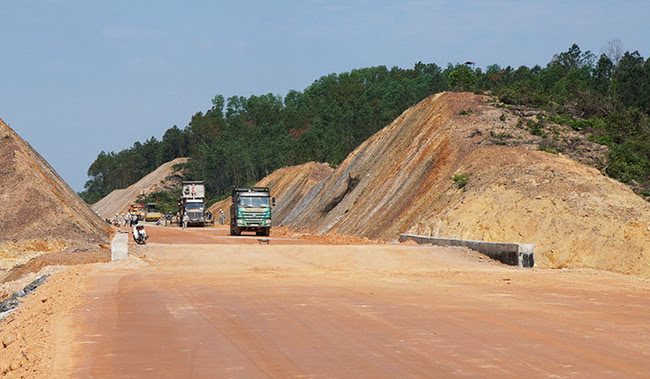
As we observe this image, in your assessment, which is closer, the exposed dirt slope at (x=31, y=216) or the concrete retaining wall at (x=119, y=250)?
the concrete retaining wall at (x=119, y=250)

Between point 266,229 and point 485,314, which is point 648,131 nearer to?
point 266,229

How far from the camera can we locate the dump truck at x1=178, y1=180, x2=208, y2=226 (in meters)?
72.4

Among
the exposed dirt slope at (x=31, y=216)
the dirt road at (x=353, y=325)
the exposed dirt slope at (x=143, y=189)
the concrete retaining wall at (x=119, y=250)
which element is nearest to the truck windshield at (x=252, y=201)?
the exposed dirt slope at (x=31, y=216)

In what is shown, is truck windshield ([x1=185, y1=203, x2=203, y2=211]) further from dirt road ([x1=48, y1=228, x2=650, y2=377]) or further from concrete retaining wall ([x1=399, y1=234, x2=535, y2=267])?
dirt road ([x1=48, y1=228, x2=650, y2=377])

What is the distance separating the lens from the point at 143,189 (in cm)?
15725

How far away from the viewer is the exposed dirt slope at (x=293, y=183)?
77625 millimetres

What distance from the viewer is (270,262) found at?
26.8 m

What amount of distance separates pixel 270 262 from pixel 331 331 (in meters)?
15.6

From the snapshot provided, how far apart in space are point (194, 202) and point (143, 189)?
88.2 metres

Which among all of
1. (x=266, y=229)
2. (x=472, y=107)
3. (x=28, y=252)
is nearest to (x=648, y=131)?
(x=472, y=107)

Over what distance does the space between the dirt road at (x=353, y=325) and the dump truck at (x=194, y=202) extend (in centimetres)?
5002

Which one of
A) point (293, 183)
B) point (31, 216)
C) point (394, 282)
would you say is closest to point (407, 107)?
point (293, 183)

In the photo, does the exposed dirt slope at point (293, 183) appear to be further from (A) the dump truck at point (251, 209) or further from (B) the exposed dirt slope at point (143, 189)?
(B) the exposed dirt slope at point (143, 189)

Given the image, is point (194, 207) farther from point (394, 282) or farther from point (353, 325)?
point (353, 325)
